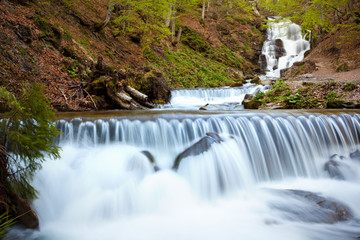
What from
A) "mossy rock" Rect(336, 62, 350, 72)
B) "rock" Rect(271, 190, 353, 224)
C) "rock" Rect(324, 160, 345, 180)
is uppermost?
"mossy rock" Rect(336, 62, 350, 72)

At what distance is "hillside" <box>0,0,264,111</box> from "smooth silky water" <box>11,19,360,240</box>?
10.5 feet

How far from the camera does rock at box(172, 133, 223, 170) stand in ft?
15.2

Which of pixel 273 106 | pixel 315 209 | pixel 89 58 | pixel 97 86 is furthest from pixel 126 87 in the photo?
pixel 315 209

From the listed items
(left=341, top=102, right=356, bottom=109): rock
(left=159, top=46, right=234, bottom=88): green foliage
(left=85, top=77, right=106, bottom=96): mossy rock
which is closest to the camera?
(left=341, top=102, right=356, bottom=109): rock

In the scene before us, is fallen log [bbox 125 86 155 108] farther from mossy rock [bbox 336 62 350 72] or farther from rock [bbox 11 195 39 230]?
mossy rock [bbox 336 62 350 72]

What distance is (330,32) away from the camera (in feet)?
53.5

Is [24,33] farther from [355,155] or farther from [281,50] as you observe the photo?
[281,50]

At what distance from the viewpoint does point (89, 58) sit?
9.52 metres

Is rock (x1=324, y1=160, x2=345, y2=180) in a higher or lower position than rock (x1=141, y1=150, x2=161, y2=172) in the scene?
lower

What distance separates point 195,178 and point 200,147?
73 centimetres

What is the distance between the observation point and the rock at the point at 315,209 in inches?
127

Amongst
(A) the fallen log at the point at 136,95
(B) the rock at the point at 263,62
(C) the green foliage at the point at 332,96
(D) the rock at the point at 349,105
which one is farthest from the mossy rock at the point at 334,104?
(B) the rock at the point at 263,62

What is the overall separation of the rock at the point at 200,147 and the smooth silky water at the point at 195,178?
10cm

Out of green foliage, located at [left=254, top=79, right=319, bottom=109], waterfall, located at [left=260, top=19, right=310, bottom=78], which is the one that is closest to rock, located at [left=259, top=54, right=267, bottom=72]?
waterfall, located at [left=260, top=19, right=310, bottom=78]
